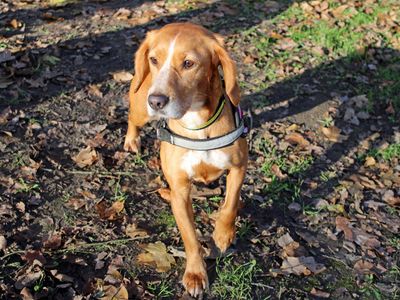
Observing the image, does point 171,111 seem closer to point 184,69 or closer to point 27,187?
point 184,69

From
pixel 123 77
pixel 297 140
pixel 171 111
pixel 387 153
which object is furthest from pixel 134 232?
pixel 387 153

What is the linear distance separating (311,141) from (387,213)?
130 centimetres

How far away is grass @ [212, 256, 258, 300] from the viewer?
3885 millimetres

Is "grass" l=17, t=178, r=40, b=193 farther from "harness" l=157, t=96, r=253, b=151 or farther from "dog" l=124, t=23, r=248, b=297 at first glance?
"harness" l=157, t=96, r=253, b=151

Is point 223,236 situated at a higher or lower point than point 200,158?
lower

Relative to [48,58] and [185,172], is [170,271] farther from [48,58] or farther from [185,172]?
[48,58]

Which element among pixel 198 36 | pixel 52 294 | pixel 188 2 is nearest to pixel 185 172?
pixel 198 36

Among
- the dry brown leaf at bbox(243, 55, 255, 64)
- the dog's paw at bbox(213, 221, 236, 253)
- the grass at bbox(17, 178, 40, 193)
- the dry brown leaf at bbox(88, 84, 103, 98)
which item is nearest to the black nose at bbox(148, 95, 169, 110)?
the dog's paw at bbox(213, 221, 236, 253)

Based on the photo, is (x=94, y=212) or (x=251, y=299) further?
(x=94, y=212)

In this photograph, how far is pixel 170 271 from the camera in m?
4.04

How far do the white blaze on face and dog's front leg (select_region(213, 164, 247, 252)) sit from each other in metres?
1.04

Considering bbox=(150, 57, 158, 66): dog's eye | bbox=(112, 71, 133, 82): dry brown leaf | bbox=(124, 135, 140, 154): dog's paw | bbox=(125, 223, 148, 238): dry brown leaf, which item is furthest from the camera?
bbox=(112, 71, 133, 82): dry brown leaf

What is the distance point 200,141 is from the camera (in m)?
3.71

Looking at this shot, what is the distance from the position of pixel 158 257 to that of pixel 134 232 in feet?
1.19
